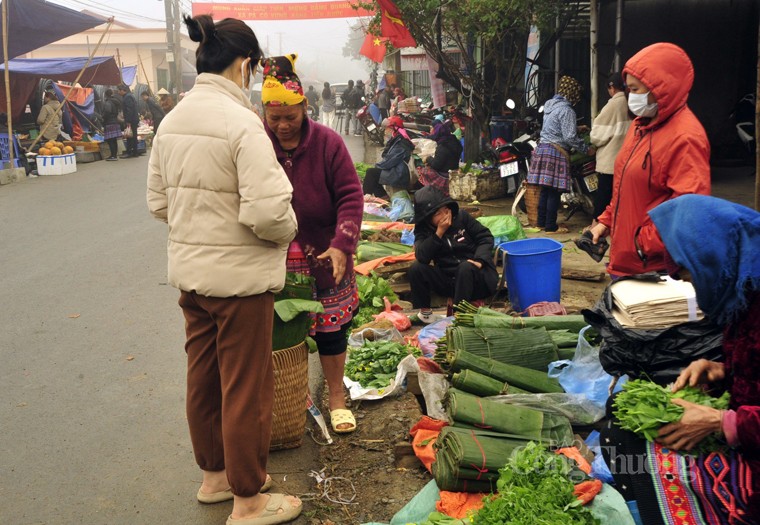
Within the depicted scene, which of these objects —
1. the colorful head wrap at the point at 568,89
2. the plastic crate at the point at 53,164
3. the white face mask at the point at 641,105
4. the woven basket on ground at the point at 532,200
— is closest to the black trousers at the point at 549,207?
the woven basket on ground at the point at 532,200

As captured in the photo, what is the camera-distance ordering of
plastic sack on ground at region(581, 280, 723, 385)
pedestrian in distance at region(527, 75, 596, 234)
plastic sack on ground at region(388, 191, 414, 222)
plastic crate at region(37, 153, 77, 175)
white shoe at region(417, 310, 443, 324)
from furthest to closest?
plastic crate at region(37, 153, 77, 175) → plastic sack on ground at region(388, 191, 414, 222) → pedestrian in distance at region(527, 75, 596, 234) → white shoe at region(417, 310, 443, 324) → plastic sack on ground at region(581, 280, 723, 385)

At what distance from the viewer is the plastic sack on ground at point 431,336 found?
17.1 ft

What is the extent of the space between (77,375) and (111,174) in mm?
13865

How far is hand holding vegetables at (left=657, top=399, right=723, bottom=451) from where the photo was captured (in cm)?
262

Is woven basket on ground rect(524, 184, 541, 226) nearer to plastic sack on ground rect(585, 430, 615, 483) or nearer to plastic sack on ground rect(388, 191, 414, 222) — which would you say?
plastic sack on ground rect(388, 191, 414, 222)

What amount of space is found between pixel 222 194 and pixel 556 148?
7.02 meters

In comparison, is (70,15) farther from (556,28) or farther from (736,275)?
(736,275)

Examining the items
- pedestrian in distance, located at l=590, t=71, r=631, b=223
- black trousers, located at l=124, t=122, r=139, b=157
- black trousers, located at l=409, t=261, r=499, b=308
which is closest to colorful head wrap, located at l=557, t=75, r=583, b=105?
pedestrian in distance, located at l=590, t=71, r=631, b=223

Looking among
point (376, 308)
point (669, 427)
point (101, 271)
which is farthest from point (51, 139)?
point (669, 427)

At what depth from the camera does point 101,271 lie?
8.48 meters

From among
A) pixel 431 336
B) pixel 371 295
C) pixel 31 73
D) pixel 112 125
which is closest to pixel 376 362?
pixel 431 336

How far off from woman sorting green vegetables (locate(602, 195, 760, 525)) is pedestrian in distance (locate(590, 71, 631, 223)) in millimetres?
5790

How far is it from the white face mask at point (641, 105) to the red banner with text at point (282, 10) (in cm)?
3114

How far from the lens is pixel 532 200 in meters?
10.1
